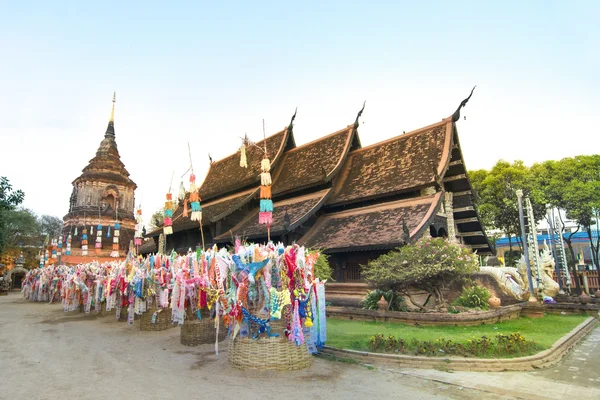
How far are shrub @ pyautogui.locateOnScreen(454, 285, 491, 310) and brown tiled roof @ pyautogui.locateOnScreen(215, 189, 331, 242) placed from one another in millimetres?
6873

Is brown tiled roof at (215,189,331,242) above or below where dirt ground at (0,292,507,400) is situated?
above

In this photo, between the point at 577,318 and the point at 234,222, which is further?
the point at 234,222

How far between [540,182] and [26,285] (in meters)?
39.5

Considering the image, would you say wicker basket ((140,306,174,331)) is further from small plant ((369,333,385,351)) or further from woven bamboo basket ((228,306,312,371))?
small plant ((369,333,385,351))

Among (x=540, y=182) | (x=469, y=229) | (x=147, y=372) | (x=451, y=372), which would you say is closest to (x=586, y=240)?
(x=540, y=182)

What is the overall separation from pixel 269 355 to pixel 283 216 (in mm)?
11476

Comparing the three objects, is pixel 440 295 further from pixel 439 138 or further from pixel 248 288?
pixel 439 138

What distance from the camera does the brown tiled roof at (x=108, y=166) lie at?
132ft

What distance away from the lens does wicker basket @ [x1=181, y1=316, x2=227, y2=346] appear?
8.18 meters

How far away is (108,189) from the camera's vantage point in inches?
1581

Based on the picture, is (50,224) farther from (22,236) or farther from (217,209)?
(217,209)

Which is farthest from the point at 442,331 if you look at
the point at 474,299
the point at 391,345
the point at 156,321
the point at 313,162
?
the point at 313,162

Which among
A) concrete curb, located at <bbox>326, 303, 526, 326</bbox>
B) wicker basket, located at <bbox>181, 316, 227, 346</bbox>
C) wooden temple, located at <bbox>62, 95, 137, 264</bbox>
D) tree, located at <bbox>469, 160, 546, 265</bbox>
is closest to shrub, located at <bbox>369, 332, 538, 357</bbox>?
concrete curb, located at <bbox>326, 303, 526, 326</bbox>

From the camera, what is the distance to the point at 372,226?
1431 cm
